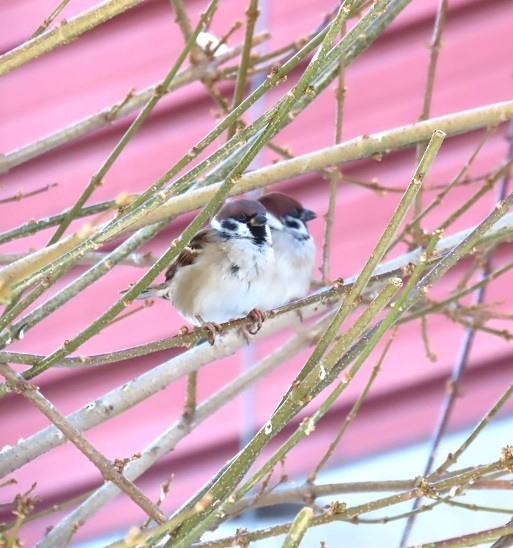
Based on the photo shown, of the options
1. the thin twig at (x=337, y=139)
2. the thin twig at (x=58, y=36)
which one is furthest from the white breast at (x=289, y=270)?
the thin twig at (x=58, y=36)

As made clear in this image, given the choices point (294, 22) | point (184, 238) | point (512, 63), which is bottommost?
point (184, 238)

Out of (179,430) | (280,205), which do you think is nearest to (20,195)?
(179,430)

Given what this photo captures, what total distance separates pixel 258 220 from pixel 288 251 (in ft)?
1.30

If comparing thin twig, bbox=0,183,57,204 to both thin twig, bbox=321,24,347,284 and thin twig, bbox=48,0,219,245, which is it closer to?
thin twig, bbox=48,0,219,245

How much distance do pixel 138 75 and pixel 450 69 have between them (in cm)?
112

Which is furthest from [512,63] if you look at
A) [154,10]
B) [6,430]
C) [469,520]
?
[6,430]

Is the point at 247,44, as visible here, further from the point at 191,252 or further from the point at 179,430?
the point at 179,430

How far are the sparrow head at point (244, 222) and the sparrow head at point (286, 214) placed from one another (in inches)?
16.0

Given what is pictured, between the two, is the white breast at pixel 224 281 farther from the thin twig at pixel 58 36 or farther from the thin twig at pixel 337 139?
the thin twig at pixel 58 36

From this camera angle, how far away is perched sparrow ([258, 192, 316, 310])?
7.46 ft

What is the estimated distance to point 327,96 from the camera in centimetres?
318

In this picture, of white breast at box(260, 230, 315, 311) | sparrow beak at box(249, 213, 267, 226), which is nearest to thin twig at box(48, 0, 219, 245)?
sparrow beak at box(249, 213, 267, 226)

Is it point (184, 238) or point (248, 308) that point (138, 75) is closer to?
point (248, 308)

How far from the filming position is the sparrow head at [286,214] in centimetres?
252
